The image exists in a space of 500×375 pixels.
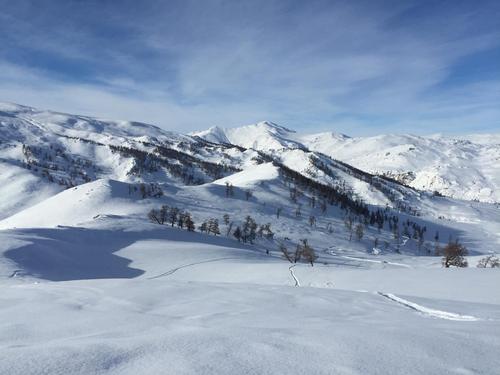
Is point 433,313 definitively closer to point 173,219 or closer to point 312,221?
point 173,219

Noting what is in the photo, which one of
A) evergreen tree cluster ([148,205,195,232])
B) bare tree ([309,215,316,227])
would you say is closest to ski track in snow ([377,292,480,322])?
evergreen tree cluster ([148,205,195,232])

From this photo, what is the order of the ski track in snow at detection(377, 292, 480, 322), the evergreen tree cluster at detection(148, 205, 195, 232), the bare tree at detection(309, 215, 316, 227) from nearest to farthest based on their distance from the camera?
the ski track in snow at detection(377, 292, 480, 322), the evergreen tree cluster at detection(148, 205, 195, 232), the bare tree at detection(309, 215, 316, 227)

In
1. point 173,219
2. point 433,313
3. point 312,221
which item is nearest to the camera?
point 433,313

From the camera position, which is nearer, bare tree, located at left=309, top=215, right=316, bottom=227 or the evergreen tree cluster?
the evergreen tree cluster

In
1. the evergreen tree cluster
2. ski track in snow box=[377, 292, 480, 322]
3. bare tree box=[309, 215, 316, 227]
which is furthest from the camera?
bare tree box=[309, 215, 316, 227]

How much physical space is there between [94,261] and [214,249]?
26230mm

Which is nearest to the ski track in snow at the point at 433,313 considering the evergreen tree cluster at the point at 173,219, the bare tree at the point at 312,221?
the evergreen tree cluster at the point at 173,219

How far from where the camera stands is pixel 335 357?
6496mm

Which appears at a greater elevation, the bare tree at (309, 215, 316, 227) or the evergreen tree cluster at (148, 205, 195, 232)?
the bare tree at (309, 215, 316, 227)

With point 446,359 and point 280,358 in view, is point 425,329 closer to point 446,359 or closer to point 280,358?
point 446,359

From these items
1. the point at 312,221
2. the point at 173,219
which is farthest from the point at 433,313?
the point at 312,221

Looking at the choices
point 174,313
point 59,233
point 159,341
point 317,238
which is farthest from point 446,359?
point 317,238

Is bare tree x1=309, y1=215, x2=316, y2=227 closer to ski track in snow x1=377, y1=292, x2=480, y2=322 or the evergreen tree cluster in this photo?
the evergreen tree cluster

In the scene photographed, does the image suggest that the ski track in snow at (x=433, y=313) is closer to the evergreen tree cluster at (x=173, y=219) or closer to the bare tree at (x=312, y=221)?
the evergreen tree cluster at (x=173, y=219)
